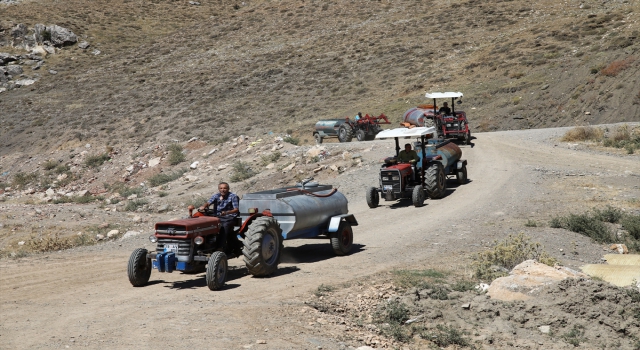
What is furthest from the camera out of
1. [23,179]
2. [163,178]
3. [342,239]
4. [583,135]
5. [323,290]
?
[23,179]

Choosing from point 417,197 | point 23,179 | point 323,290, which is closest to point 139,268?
point 323,290

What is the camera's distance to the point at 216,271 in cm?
1065

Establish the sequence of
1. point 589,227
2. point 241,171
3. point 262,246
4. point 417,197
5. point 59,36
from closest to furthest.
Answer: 1. point 262,246
2. point 589,227
3. point 417,197
4. point 241,171
5. point 59,36

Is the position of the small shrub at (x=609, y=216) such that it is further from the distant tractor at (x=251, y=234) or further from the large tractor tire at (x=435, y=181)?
A: the distant tractor at (x=251, y=234)

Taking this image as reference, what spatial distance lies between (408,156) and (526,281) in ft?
30.9

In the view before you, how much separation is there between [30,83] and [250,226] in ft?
195

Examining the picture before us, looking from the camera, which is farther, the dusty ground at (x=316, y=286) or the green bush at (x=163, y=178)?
the green bush at (x=163, y=178)

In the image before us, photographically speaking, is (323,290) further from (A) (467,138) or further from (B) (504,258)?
(A) (467,138)

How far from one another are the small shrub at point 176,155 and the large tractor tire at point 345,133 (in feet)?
28.1

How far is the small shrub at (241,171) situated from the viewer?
28656 mm

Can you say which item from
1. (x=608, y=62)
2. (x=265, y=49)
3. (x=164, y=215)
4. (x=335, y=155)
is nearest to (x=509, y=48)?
(x=608, y=62)

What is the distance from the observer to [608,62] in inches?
1642

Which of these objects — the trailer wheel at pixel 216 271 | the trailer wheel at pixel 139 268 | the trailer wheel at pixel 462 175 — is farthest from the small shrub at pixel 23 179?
the trailer wheel at pixel 216 271

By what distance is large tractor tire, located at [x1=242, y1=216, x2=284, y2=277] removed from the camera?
11.2 m
